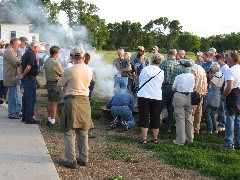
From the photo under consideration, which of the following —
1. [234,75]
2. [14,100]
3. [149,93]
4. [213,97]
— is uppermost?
[234,75]

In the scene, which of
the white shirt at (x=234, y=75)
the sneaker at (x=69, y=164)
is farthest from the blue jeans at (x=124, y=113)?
the sneaker at (x=69, y=164)

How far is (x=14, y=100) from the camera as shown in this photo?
917cm

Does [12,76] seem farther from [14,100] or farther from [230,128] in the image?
[230,128]

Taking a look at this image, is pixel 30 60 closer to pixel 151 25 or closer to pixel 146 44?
pixel 146 44

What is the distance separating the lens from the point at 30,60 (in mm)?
8430

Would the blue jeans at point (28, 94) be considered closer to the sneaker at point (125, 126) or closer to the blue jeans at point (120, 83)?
the sneaker at point (125, 126)

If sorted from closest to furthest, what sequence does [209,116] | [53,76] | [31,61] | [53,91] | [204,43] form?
[31,61] → [53,76] → [53,91] → [209,116] → [204,43]

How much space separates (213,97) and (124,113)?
201 cm

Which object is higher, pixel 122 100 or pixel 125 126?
pixel 122 100

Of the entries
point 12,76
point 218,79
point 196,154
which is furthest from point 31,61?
point 218,79

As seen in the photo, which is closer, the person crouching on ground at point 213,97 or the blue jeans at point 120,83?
the person crouching on ground at point 213,97

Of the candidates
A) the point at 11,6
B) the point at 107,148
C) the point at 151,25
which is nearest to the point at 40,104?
the point at 107,148

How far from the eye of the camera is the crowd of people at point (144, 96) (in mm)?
5996

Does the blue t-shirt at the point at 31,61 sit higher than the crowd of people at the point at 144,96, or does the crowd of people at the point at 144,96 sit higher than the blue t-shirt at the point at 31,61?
the blue t-shirt at the point at 31,61
